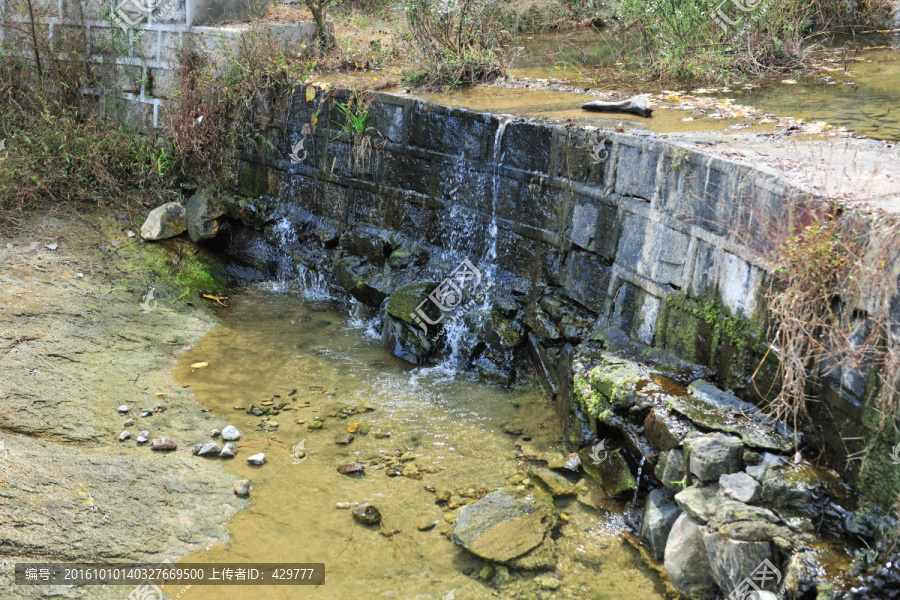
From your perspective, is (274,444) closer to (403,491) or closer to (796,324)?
(403,491)

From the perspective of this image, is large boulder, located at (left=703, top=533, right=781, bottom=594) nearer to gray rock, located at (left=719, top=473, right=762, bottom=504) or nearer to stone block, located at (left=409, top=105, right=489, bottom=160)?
gray rock, located at (left=719, top=473, right=762, bottom=504)

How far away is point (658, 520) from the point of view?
4.12m

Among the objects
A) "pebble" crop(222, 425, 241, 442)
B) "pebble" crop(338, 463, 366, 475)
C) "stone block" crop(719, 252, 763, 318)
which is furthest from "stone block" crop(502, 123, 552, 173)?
"pebble" crop(222, 425, 241, 442)

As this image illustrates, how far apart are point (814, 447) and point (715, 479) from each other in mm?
524

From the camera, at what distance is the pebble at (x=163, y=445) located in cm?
499

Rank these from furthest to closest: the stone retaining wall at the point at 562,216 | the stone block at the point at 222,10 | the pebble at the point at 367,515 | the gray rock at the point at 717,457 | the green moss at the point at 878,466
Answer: the stone block at the point at 222,10
the pebble at the point at 367,515
the stone retaining wall at the point at 562,216
the gray rock at the point at 717,457
the green moss at the point at 878,466

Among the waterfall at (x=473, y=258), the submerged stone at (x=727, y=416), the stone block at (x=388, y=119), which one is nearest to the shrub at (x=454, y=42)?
the stone block at (x=388, y=119)

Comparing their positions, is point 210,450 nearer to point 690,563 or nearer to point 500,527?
point 500,527

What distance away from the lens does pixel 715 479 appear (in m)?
3.89

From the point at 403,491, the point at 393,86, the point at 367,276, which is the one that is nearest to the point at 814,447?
the point at 403,491

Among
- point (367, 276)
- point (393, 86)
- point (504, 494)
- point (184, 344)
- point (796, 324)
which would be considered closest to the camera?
point (796, 324)

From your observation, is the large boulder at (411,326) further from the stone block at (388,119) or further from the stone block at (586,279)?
the stone block at (388,119)

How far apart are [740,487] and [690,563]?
47 centimetres

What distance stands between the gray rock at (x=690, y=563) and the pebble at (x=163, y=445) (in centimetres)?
321
